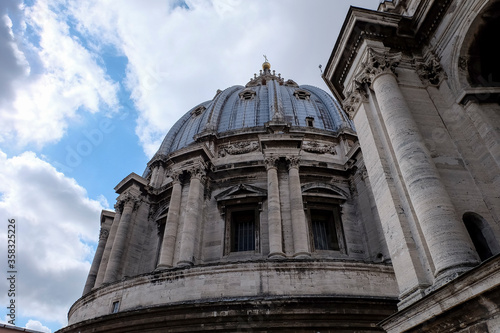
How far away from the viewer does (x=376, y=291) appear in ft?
45.1

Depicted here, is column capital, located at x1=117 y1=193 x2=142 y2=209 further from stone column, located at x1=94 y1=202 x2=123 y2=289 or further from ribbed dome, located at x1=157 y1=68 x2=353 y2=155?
ribbed dome, located at x1=157 y1=68 x2=353 y2=155

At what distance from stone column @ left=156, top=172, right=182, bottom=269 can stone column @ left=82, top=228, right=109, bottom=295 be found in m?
7.63

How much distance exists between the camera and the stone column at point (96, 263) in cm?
2228

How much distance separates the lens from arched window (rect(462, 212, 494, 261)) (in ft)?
22.9


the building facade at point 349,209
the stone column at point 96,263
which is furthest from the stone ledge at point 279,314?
the stone column at point 96,263

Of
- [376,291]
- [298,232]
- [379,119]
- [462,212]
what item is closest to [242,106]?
[298,232]

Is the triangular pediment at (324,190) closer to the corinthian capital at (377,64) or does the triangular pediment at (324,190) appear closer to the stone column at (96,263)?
the corinthian capital at (377,64)

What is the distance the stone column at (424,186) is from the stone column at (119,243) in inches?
663

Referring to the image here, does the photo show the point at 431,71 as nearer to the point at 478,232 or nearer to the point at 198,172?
the point at 478,232

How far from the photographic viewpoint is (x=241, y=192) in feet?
66.0

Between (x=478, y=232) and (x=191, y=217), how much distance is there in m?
13.5

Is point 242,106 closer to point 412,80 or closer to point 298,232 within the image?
point 298,232

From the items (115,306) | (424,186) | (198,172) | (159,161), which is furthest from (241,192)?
(424,186)

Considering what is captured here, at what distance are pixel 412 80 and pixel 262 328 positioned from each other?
28.9 ft
